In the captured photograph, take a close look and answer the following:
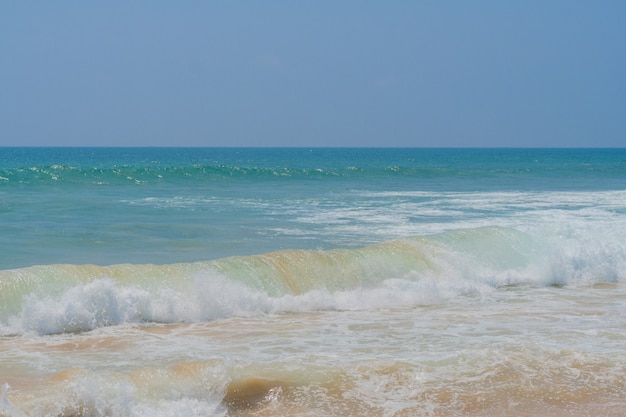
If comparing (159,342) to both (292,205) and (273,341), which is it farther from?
(292,205)

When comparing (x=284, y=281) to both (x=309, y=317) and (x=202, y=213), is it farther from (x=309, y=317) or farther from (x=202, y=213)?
(x=202, y=213)

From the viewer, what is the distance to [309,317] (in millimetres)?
10508

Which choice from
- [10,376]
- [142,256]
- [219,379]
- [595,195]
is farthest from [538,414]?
[595,195]

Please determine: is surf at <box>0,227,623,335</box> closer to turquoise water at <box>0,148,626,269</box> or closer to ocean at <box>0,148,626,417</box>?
ocean at <box>0,148,626,417</box>

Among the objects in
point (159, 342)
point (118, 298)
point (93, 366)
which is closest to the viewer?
point (93, 366)

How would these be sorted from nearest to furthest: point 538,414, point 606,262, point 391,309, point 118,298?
point 538,414, point 118,298, point 391,309, point 606,262

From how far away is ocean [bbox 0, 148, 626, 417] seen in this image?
6.95 metres

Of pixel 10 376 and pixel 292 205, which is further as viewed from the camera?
pixel 292 205

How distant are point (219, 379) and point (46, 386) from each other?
4.78 ft

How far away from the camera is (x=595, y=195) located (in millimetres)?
30016

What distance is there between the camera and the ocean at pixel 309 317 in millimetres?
6953

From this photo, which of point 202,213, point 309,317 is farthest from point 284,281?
point 202,213

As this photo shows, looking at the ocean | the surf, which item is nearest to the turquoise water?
the ocean

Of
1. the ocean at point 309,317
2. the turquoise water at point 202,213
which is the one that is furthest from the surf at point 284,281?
the turquoise water at point 202,213
